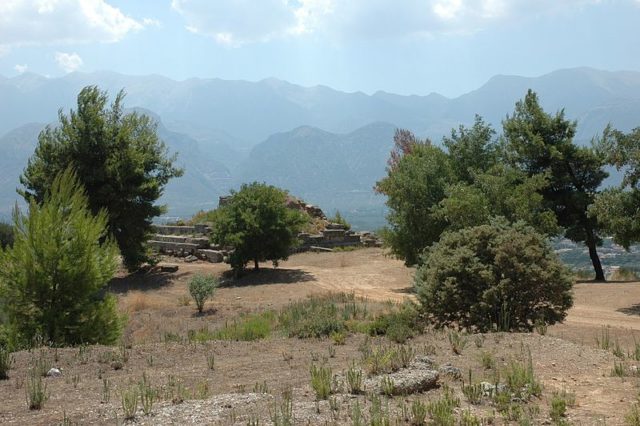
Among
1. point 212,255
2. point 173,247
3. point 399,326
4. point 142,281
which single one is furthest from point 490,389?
point 173,247

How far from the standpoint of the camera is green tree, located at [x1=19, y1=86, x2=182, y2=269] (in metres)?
26.7

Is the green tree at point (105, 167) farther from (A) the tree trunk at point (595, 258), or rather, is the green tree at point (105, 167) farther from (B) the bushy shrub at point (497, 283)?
(A) the tree trunk at point (595, 258)

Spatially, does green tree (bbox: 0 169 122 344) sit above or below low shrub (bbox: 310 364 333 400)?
above

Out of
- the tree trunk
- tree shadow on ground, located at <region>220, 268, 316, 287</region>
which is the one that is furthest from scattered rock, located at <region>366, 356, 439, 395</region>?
the tree trunk

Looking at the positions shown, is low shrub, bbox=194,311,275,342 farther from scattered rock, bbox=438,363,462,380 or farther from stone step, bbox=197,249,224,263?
stone step, bbox=197,249,224,263

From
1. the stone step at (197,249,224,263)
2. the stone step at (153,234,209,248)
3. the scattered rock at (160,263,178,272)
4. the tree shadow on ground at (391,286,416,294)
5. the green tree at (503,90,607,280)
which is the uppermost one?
the green tree at (503,90,607,280)

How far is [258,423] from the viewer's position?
5.82 meters

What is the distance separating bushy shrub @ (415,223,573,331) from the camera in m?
10.9

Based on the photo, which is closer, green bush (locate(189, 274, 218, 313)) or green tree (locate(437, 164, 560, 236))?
green bush (locate(189, 274, 218, 313))

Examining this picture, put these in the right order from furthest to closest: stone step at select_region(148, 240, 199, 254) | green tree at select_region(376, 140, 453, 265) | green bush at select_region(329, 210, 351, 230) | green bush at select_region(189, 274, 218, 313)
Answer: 1. green bush at select_region(329, 210, 351, 230)
2. stone step at select_region(148, 240, 199, 254)
3. green tree at select_region(376, 140, 453, 265)
4. green bush at select_region(189, 274, 218, 313)

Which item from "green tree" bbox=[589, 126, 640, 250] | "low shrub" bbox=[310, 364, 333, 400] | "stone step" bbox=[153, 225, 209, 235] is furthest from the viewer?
"stone step" bbox=[153, 225, 209, 235]

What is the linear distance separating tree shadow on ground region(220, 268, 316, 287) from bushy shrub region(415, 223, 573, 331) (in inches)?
533

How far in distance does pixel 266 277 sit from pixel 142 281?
19.0 feet

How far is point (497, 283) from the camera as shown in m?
11.0
